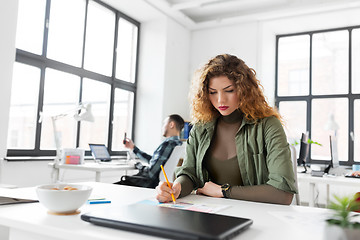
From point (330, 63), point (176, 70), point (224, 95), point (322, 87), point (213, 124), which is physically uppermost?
point (330, 63)

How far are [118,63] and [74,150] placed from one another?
7.04 ft

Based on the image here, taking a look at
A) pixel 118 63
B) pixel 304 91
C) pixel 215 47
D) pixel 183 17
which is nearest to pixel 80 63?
pixel 118 63

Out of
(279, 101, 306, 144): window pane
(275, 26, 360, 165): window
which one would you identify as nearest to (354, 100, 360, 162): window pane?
(275, 26, 360, 165): window

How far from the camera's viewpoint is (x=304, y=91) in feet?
17.8

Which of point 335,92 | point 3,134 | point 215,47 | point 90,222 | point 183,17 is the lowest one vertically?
point 90,222

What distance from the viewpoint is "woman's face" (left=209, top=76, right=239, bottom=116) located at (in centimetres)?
151

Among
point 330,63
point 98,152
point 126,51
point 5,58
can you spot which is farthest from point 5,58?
point 330,63

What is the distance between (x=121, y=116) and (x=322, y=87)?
3.29m

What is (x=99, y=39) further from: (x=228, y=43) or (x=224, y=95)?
(x=224, y=95)

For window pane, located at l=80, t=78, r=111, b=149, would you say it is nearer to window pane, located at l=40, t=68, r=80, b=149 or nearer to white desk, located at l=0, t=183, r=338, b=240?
window pane, located at l=40, t=68, r=80, b=149

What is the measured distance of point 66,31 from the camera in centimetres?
435

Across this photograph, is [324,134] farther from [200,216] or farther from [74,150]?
[200,216]

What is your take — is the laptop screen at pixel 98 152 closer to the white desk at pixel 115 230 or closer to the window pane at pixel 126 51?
the window pane at pixel 126 51

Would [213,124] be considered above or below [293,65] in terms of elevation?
below
